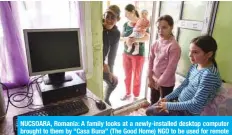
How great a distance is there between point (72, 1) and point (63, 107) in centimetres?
86

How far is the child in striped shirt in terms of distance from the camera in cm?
113

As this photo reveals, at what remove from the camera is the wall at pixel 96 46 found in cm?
149

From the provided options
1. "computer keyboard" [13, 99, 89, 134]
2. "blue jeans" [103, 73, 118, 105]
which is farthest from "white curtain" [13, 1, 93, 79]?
"computer keyboard" [13, 99, 89, 134]

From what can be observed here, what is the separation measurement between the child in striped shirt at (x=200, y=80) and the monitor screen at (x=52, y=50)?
78 cm

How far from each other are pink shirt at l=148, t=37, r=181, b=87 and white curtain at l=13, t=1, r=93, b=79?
65 centimetres

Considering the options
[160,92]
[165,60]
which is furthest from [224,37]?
[160,92]

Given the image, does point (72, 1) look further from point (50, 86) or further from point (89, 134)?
point (89, 134)

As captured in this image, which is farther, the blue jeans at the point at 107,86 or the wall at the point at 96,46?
the blue jeans at the point at 107,86

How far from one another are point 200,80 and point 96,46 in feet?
3.01

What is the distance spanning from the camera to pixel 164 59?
1.60 meters

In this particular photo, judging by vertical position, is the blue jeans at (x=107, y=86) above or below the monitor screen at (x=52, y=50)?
below

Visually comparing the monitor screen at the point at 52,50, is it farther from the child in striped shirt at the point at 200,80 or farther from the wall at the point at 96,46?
the child in striped shirt at the point at 200,80

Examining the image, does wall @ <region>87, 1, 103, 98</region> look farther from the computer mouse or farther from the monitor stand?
the computer mouse

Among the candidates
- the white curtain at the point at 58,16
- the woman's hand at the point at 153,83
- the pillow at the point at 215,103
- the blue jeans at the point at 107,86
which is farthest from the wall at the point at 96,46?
the pillow at the point at 215,103
